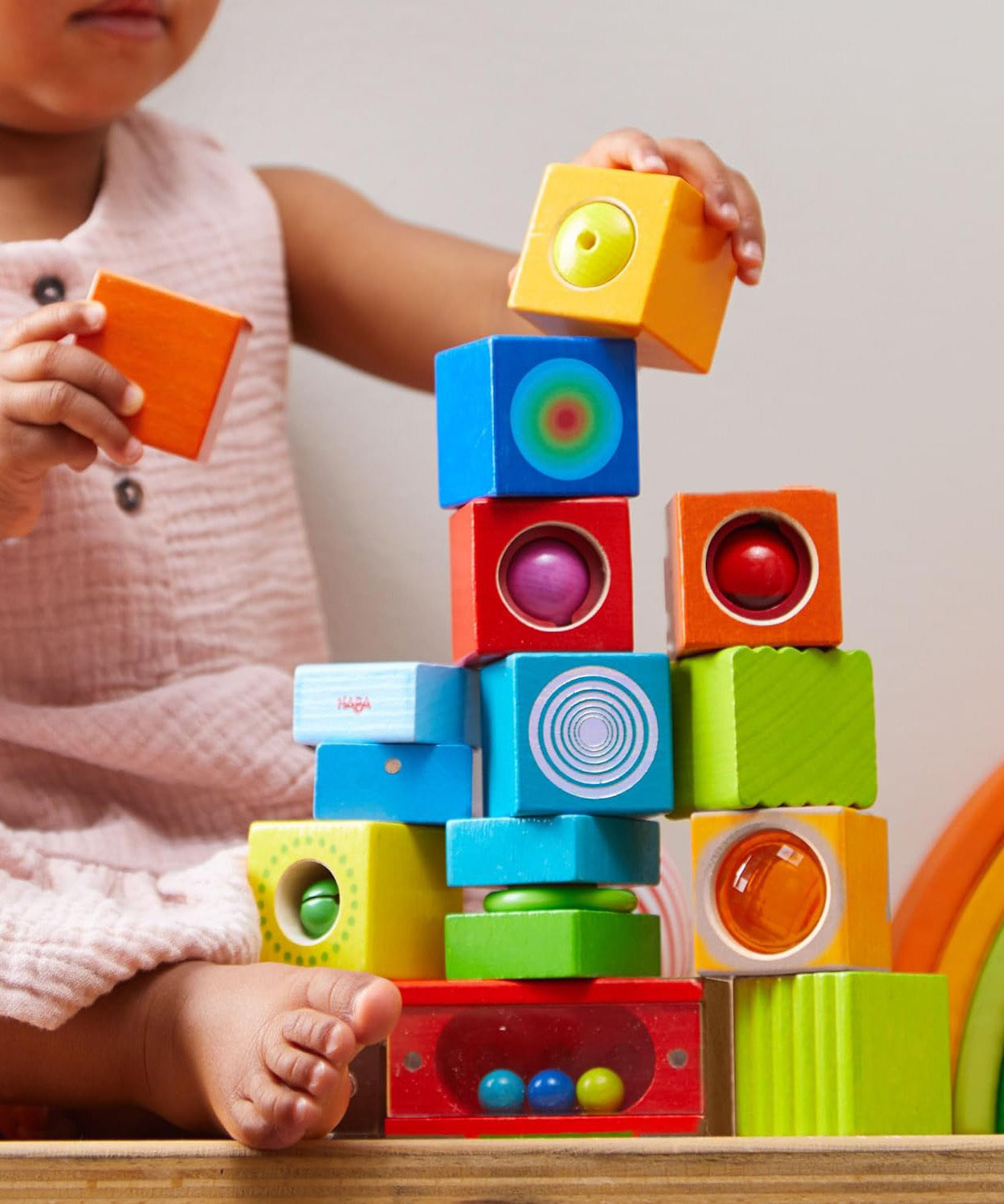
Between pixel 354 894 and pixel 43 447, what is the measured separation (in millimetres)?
253

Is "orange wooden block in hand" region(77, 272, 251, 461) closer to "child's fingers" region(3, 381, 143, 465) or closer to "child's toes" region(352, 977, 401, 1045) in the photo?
"child's fingers" region(3, 381, 143, 465)

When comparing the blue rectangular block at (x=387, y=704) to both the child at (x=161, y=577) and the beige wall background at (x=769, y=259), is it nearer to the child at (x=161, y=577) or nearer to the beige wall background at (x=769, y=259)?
the child at (x=161, y=577)

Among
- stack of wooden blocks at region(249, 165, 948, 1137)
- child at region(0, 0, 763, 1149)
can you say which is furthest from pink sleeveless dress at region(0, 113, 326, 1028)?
stack of wooden blocks at region(249, 165, 948, 1137)

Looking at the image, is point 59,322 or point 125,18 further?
point 125,18

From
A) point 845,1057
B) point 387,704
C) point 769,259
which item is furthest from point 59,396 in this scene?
point 769,259

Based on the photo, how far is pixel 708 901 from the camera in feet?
2.16

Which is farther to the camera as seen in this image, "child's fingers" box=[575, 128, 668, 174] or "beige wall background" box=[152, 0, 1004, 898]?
"beige wall background" box=[152, 0, 1004, 898]

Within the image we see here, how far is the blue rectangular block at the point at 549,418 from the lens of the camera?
2.24 ft

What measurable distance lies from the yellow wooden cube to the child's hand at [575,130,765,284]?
1.02 feet

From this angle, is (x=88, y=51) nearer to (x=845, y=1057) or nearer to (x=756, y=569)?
(x=756, y=569)

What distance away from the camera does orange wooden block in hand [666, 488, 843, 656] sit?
26.4 inches

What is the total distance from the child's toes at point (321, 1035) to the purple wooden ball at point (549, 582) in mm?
203

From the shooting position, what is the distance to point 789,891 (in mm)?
655


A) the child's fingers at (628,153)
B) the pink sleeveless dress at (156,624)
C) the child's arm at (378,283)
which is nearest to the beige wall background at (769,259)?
the child's arm at (378,283)
